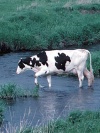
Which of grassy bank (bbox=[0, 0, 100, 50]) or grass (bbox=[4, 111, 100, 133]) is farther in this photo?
grassy bank (bbox=[0, 0, 100, 50])

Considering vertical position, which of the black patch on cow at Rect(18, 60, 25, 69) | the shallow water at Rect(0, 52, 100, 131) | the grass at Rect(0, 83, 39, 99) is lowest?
the shallow water at Rect(0, 52, 100, 131)

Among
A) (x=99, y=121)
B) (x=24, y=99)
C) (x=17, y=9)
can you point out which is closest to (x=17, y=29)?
(x=17, y=9)

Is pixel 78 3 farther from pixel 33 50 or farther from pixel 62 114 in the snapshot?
pixel 62 114

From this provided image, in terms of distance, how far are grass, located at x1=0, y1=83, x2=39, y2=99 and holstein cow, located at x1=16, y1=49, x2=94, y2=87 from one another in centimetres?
132

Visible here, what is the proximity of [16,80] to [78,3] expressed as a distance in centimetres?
1820

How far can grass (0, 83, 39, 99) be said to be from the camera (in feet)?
59.9

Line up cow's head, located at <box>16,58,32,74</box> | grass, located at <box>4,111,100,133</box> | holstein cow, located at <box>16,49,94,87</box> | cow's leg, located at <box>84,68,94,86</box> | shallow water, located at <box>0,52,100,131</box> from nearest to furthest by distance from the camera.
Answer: grass, located at <box>4,111,100,133</box>
shallow water, located at <box>0,52,100,131</box>
holstein cow, located at <box>16,49,94,87</box>
cow's leg, located at <box>84,68,94,86</box>
cow's head, located at <box>16,58,32,74</box>

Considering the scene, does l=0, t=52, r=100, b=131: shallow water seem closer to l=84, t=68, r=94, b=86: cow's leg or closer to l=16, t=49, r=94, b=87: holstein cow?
l=84, t=68, r=94, b=86: cow's leg

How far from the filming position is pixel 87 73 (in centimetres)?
2081

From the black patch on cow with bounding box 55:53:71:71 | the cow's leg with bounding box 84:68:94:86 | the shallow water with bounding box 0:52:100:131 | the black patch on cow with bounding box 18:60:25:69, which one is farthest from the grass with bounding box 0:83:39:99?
the cow's leg with bounding box 84:68:94:86

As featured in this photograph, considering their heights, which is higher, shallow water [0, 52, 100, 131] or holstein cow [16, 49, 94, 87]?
holstein cow [16, 49, 94, 87]

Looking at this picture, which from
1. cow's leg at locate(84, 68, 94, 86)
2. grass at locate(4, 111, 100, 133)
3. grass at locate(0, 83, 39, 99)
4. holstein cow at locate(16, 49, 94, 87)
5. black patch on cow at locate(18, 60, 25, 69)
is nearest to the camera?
grass at locate(4, 111, 100, 133)

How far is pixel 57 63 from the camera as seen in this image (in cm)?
2034

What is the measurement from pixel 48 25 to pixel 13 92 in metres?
14.2
